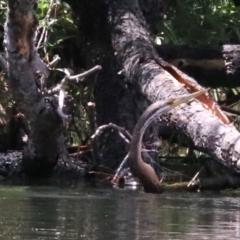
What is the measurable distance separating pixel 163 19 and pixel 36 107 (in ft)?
7.20

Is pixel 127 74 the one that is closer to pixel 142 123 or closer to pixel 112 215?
pixel 142 123

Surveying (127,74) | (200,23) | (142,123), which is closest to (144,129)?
(142,123)

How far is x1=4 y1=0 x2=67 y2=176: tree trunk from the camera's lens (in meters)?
5.68

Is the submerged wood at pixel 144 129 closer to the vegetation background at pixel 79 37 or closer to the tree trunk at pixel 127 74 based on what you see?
the tree trunk at pixel 127 74

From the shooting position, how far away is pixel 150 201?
209 inches

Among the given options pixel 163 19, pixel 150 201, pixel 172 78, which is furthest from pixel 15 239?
pixel 163 19

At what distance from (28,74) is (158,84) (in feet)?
2.79

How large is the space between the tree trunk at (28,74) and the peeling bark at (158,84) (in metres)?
0.63

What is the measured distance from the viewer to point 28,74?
19.2 feet

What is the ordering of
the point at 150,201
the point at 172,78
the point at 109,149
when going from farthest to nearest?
the point at 109,149, the point at 172,78, the point at 150,201

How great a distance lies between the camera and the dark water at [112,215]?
3852 mm

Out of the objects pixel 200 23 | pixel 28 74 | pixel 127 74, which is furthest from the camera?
pixel 200 23

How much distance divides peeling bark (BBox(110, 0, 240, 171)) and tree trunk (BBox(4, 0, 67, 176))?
63 cm

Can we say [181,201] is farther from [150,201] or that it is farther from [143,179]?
[143,179]
